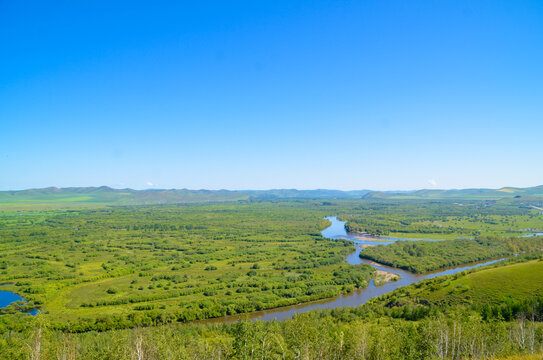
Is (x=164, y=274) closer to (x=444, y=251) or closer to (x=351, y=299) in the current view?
A: (x=351, y=299)

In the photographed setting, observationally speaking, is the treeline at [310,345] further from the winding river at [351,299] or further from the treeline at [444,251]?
the treeline at [444,251]

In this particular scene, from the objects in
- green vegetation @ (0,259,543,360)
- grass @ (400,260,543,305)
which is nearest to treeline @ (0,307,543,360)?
green vegetation @ (0,259,543,360)

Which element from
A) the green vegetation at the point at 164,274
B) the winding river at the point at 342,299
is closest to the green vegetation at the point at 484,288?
the winding river at the point at 342,299

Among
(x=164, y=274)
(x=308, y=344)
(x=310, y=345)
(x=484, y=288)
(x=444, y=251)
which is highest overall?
(x=308, y=344)

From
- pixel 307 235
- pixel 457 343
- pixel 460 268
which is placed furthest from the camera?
pixel 307 235

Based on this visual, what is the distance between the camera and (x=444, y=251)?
94688 millimetres

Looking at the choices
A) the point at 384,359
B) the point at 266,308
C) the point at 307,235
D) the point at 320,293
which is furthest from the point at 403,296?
the point at 307,235

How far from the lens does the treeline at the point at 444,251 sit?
82812 mm

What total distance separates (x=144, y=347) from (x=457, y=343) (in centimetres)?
2985

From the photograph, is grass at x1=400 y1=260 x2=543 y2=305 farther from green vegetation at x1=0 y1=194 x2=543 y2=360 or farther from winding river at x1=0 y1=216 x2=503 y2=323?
winding river at x1=0 y1=216 x2=503 y2=323

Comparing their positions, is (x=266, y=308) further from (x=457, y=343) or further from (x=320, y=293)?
(x=457, y=343)

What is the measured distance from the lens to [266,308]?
5622 cm

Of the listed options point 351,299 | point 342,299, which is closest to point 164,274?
point 342,299

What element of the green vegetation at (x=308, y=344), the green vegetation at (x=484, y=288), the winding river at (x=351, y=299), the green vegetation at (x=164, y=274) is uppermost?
the green vegetation at (x=308, y=344)
